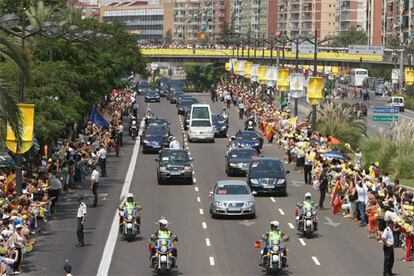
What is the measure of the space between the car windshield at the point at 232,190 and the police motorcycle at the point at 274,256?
9.63m

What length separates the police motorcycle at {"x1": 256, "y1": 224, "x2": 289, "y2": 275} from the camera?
28109mm

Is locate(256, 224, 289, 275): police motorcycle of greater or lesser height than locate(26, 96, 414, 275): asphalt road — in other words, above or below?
above

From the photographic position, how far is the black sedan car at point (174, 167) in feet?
159

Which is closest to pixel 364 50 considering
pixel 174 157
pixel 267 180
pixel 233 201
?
pixel 174 157

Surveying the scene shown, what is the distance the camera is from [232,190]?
126ft

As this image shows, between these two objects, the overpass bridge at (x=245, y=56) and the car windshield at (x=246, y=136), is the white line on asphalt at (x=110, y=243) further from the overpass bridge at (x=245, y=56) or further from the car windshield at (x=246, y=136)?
the overpass bridge at (x=245, y=56)

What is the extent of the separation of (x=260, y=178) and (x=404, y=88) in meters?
115

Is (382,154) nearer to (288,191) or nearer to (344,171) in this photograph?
(288,191)

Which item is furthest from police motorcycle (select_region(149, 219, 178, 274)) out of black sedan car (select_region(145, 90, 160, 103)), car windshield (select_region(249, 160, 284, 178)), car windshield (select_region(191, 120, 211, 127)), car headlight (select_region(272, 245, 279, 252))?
black sedan car (select_region(145, 90, 160, 103))

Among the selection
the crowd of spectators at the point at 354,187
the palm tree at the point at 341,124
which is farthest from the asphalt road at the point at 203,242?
the palm tree at the point at 341,124

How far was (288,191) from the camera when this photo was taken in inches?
1844

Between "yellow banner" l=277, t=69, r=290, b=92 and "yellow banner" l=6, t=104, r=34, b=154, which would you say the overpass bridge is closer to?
"yellow banner" l=277, t=69, r=290, b=92

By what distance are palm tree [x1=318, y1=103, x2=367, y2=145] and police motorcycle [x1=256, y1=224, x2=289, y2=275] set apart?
39.3 m

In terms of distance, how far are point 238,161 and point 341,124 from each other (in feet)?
59.3
